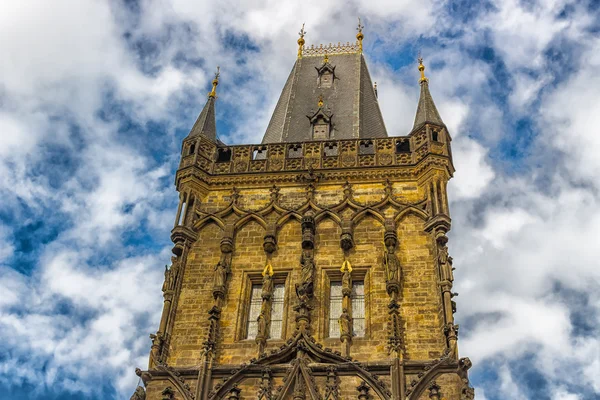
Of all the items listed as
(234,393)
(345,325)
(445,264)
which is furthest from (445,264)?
(234,393)

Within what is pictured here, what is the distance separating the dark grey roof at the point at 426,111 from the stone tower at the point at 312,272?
6 centimetres

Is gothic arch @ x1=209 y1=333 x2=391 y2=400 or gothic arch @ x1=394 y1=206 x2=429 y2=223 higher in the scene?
gothic arch @ x1=394 y1=206 x2=429 y2=223

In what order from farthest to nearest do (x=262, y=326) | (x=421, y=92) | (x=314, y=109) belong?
1. (x=314, y=109)
2. (x=421, y=92)
3. (x=262, y=326)

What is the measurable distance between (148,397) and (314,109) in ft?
38.3

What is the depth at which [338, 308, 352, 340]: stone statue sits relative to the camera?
55.3 feet

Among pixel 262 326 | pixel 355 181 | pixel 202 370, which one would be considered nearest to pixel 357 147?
pixel 355 181

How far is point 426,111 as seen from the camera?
22078mm

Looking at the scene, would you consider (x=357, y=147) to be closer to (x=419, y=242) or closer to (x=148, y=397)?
(x=419, y=242)

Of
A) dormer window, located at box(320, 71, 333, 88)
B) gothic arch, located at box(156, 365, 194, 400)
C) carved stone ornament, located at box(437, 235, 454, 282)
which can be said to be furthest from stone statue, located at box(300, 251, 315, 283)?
dormer window, located at box(320, 71, 333, 88)

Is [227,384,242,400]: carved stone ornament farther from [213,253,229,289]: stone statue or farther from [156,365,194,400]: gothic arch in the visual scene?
[213,253,229,289]: stone statue

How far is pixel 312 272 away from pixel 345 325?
68.2 inches

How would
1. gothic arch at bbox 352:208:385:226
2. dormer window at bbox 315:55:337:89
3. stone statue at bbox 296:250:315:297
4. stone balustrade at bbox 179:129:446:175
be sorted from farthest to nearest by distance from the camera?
dormer window at bbox 315:55:337:89, stone balustrade at bbox 179:129:446:175, gothic arch at bbox 352:208:385:226, stone statue at bbox 296:250:315:297

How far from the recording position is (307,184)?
20656 millimetres

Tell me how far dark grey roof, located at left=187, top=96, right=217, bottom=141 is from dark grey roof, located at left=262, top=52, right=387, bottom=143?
2.05 m
